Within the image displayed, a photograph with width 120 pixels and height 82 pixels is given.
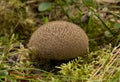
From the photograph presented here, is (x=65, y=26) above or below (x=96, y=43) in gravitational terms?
above

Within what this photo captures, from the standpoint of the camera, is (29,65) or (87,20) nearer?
(29,65)

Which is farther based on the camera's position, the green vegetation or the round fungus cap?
the round fungus cap

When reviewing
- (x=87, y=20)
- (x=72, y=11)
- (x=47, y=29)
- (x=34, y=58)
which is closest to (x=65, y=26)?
(x=47, y=29)

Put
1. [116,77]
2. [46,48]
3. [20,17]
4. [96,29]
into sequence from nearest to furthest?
[116,77] < [46,48] < [96,29] < [20,17]

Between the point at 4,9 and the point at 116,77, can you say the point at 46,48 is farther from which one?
the point at 4,9

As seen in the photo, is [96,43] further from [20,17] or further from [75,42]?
[20,17]

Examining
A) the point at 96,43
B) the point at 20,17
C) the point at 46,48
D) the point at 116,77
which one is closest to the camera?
the point at 116,77

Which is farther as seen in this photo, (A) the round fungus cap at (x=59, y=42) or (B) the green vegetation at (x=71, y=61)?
(A) the round fungus cap at (x=59, y=42)

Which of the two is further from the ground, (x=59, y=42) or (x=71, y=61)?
(x=59, y=42)
